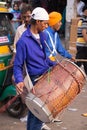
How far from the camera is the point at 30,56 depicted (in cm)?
427

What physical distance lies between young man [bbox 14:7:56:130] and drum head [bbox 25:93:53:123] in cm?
25

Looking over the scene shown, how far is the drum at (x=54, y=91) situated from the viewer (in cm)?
394

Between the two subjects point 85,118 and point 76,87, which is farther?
point 85,118

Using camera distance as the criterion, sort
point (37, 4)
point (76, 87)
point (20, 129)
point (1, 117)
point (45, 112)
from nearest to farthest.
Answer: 1. point (45, 112)
2. point (76, 87)
3. point (20, 129)
4. point (1, 117)
5. point (37, 4)

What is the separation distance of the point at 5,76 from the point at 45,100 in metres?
2.01

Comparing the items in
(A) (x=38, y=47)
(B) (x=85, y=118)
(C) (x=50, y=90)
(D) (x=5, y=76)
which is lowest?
(B) (x=85, y=118)

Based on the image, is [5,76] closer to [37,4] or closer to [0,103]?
[0,103]

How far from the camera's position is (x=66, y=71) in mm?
4250

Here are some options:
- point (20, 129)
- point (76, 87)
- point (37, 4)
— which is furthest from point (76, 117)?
point (37, 4)

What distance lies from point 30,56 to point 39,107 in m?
0.67

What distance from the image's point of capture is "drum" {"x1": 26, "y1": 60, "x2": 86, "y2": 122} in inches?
155

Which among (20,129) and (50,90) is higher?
(50,90)

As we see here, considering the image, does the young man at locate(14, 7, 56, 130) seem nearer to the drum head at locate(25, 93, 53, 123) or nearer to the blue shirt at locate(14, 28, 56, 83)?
the blue shirt at locate(14, 28, 56, 83)

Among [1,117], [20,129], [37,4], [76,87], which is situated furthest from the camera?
[37,4]
